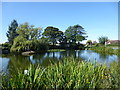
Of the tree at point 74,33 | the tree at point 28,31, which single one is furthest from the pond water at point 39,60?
the tree at point 28,31

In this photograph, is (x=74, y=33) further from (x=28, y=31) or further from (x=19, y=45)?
(x=19, y=45)

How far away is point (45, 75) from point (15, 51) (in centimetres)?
686

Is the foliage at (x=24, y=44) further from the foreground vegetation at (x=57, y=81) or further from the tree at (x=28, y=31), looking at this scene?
the foreground vegetation at (x=57, y=81)

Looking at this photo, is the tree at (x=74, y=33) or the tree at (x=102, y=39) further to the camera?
the tree at (x=102, y=39)

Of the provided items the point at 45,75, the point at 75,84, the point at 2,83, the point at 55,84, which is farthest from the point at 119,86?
the point at 2,83

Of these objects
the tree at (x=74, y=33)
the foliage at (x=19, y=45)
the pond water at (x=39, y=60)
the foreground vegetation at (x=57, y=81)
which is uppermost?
the tree at (x=74, y=33)

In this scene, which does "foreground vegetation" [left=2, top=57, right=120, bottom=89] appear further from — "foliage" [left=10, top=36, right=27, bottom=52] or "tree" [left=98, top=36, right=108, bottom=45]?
"tree" [left=98, top=36, right=108, bottom=45]

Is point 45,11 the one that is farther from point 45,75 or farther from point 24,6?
point 45,75

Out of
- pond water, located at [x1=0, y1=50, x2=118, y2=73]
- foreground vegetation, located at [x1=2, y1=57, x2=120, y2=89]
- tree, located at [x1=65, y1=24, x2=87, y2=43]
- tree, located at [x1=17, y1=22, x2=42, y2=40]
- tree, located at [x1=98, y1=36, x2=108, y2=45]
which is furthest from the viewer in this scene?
tree, located at [x1=98, y1=36, x2=108, y2=45]

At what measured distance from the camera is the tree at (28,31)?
25.2ft

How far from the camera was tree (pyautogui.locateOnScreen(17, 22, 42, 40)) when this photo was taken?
7.68 meters

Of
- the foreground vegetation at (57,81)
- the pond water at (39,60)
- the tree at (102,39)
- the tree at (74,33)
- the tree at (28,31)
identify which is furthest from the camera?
the tree at (102,39)

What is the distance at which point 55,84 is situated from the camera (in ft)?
4.69

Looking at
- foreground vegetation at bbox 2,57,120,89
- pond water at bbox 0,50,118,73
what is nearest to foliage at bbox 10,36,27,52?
pond water at bbox 0,50,118,73
